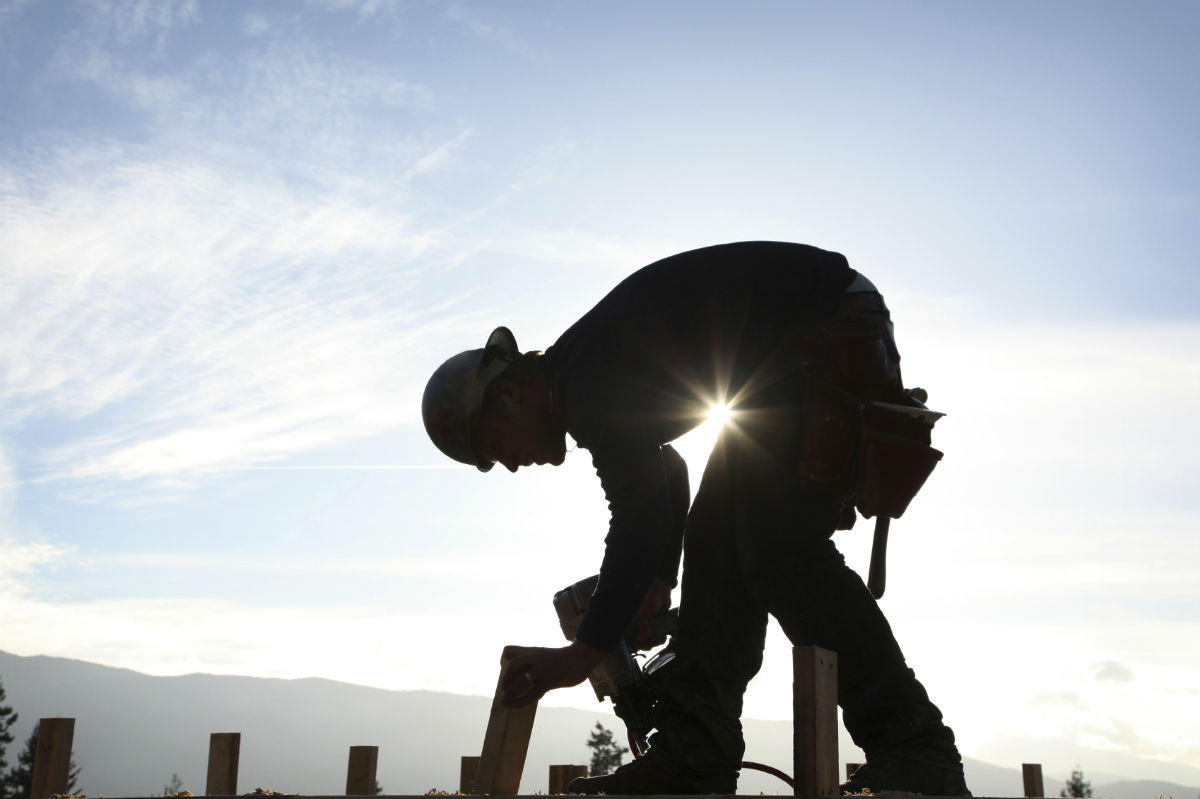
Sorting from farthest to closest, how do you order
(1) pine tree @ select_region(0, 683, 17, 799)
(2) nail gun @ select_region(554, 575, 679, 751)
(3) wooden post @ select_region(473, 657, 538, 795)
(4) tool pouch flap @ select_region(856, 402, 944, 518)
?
1. (1) pine tree @ select_region(0, 683, 17, 799)
2. (2) nail gun @ select_region(554, 575, 679, 751)
3. (4) tool pouch flap @ select_region(856, 402, 944, 518)
4. (3) wooden post @ select_region(473, 657, 538, 795)

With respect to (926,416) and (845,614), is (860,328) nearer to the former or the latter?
(926,416)

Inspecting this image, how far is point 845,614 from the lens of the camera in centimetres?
358

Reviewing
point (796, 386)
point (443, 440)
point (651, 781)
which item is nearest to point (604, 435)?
point (796, 386)

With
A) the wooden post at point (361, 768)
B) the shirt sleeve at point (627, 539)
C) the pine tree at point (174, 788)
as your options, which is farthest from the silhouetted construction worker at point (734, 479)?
the wooden post at point (361, 768)

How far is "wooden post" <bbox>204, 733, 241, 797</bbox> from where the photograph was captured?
5086 mm

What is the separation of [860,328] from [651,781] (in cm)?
199

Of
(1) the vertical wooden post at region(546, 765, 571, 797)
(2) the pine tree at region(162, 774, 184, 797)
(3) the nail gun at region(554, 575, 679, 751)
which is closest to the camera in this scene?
(2) the pine tree at region(162, 774, 184, 797)

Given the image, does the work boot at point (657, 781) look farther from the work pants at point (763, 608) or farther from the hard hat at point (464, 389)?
the hard hat at point (464, 389)

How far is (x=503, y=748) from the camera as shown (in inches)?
129

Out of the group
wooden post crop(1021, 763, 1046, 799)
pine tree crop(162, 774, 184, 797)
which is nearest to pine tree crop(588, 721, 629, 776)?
pine tree crop(162, 774, 184, 797)

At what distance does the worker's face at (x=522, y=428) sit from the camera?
13.2 feet

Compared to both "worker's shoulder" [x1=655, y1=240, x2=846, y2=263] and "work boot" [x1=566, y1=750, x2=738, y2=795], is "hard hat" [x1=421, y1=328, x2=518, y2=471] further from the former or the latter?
"work boot" [x1=566, y1=750, x2=738, y2=795]

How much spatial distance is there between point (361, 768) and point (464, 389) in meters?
3.32

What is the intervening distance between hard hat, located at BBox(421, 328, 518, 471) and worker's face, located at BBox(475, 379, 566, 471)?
0.19 feet
